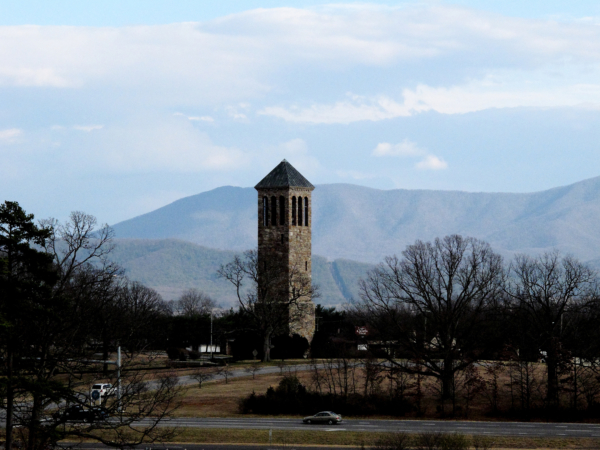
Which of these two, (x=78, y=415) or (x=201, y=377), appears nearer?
(x=78, y=415)

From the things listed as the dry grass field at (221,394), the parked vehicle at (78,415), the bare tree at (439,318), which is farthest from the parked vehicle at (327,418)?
the parked vehicle at (78,415)

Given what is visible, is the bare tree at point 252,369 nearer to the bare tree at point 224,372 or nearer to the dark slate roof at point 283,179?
the bare tree at point 224,372

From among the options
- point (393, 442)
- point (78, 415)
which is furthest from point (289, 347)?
point (78, 415)

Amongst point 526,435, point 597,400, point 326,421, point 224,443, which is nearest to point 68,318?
point 224,443

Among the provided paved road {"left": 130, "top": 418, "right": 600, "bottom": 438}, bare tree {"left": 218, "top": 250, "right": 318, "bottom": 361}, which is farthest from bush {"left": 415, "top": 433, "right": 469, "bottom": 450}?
bare tree {"left": 218, "top": 250, "right": 318, "bottom": 361}

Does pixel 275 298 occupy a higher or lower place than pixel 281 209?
lower

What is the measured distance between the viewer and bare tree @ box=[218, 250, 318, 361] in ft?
297

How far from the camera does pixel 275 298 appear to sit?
94.9 meters

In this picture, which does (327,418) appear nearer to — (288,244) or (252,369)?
(252,369)

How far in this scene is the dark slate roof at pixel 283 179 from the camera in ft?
319

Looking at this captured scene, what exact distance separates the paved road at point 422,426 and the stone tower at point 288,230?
41363 mm

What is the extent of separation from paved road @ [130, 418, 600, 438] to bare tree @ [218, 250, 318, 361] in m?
35.4

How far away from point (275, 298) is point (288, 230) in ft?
25.4

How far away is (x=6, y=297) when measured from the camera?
100ft
